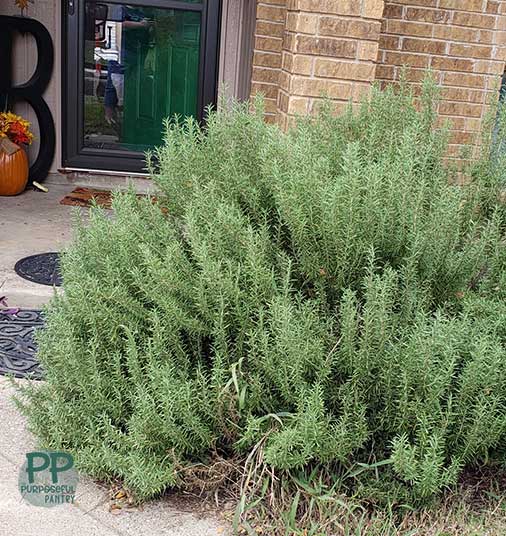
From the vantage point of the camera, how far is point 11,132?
5840 mm

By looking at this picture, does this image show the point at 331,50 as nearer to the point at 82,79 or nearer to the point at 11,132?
the point at 82,79

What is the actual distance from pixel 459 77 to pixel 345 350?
322cm

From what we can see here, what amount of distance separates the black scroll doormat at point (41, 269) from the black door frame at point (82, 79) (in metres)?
1.78

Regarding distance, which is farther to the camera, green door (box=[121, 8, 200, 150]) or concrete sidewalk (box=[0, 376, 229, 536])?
green door (box=[121, 8, 200, 150])

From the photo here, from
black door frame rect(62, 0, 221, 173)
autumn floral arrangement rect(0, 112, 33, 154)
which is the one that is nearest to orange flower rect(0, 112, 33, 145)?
autumn floral arrangement rect(0, 112, 33, 154)

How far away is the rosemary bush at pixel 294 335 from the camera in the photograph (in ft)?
7.00

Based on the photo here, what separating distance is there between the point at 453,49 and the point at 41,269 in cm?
303

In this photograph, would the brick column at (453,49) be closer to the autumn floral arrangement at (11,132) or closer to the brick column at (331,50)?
the brick column at (331,50)

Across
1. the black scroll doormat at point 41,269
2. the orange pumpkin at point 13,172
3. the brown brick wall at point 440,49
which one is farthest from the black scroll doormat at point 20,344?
the orange pumpkin at point 13,172

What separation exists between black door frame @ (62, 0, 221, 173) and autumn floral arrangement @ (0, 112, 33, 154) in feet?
1.33

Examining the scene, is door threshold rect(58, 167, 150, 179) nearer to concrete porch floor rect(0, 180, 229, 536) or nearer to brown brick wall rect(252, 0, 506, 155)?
brown brick wall rect(252, 0, 506, 155)

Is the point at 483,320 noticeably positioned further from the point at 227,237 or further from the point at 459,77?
the point at 459,77

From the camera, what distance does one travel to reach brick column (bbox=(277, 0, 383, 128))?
378cm

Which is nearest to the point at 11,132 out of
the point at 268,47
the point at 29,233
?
the point at 29,233
